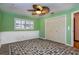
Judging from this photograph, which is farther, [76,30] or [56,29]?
[56,29]

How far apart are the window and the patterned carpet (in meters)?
0.27

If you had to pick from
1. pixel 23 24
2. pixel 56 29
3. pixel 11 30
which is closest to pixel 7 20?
pixel 11 30

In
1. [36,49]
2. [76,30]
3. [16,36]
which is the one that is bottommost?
[36,49]

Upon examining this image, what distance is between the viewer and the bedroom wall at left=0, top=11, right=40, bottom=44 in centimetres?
197

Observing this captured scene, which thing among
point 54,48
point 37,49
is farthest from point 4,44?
point 54,48

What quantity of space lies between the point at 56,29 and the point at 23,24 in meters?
0.65

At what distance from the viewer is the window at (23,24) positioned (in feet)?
6.73

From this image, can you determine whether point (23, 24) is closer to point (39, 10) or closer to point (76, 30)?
point (39, 10)

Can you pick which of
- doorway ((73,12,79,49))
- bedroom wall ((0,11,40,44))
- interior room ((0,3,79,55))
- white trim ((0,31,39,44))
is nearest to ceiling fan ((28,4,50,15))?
interior room ((0,3,79,55))

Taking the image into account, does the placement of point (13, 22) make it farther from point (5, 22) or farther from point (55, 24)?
point (55, 24)

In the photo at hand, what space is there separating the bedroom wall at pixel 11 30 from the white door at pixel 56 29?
20 centimetres

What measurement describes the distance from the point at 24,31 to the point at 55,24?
613 mm

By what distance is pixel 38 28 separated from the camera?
6.92ft
